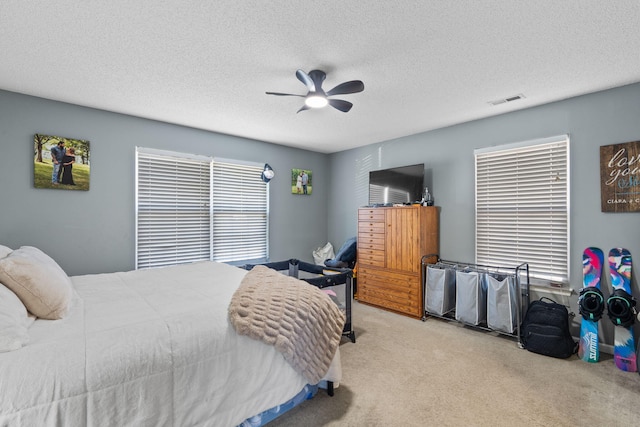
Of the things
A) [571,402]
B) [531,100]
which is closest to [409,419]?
[571,402]

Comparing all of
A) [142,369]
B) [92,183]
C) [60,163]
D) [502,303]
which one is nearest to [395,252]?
[502,303]

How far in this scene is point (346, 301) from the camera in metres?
3.25

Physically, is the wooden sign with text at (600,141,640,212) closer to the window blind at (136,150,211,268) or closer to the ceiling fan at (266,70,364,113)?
the ceiling fan at (266,70,364,113)

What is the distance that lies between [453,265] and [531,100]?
2.20m

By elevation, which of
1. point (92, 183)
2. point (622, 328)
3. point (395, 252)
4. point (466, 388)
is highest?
point (92, 183)

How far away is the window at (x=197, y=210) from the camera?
3.88 metres

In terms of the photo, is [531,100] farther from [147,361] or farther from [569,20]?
[147,361]

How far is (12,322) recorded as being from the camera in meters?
1.35

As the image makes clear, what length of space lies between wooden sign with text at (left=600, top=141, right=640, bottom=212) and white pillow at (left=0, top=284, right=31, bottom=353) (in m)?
4.60

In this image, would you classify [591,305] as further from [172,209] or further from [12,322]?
[172,209]

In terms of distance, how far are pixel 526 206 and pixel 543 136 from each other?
819mm

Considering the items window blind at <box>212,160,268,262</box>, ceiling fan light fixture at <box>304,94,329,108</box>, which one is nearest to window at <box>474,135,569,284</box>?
ceiling fan light fixture at <box>304,94,329,108</box>

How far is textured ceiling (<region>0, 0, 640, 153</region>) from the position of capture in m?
1.83

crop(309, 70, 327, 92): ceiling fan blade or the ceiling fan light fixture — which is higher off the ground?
crop(309, 70, 327, 92): ceiling fan blade
